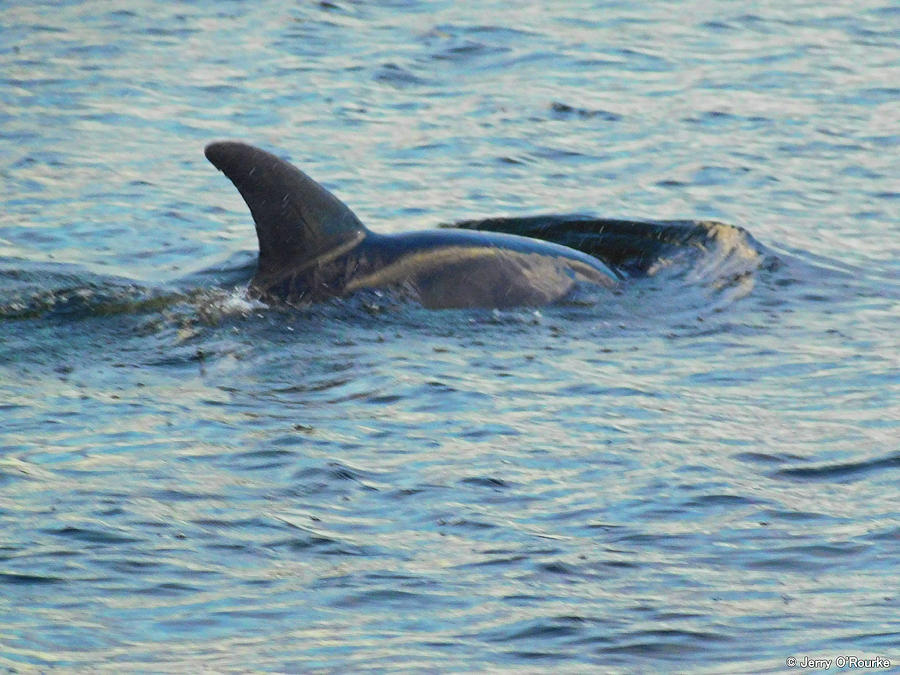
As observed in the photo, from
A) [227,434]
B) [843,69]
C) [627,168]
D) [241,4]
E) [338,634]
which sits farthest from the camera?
[241,4]

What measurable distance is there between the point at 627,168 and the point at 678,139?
3.96 ft

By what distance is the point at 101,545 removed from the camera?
7867mm

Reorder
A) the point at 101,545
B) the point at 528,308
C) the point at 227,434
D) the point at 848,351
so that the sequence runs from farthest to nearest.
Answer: the point at 528,308
the point at 848,351
the point at 227,434
the point at 101,545

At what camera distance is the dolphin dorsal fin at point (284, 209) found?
10.9m

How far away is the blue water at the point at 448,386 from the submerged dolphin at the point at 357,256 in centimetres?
21

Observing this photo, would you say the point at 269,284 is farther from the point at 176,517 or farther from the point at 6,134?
the point at 6,134

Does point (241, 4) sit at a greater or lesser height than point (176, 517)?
greater

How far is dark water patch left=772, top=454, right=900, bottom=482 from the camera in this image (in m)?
8.80

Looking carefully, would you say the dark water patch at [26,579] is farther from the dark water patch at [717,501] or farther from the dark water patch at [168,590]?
the dark water patch at [717,501]

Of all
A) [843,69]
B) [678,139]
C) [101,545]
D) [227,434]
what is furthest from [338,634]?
[843,69]

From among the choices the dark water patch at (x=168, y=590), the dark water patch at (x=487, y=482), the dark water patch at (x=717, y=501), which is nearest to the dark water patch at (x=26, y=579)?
the dark water patch at (x=168, y=590)
